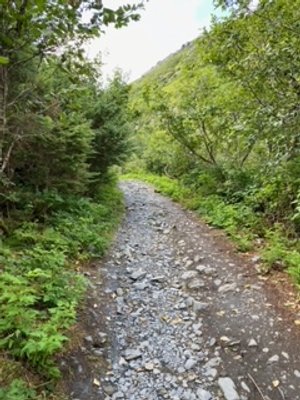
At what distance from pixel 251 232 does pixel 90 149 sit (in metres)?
4.13

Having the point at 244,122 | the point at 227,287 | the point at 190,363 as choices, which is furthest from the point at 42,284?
the point at 244,122

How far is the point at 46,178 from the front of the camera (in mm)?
6887

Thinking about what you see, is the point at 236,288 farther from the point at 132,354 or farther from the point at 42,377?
the point at 42,377

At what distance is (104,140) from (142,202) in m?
2.72

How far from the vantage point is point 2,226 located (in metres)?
5.57

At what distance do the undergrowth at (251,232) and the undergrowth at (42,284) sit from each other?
2638 mm

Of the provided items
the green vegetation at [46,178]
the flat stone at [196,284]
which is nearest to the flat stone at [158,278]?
the flat stone at [196,284]

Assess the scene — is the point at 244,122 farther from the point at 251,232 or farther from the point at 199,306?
the point at 199,306

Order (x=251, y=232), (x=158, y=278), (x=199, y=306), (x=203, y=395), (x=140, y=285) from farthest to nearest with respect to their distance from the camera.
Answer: (x=251, y=232), (x=158, y=278), (x=140, y=285), (x=199, y=306), (x=203, y=395)

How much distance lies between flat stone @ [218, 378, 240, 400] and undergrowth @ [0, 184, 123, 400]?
157 centimetres

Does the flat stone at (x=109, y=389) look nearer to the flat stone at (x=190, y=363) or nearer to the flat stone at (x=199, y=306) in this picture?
the flat stone at (x=190, y=363)

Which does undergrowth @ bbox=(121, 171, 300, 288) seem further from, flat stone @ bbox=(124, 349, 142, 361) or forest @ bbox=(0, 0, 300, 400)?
flat stone @ bbox=(124, 349, 142, 361)

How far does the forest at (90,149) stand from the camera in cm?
252

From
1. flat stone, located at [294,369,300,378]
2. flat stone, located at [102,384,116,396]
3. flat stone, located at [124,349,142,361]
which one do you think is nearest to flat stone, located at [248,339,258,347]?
flat stone, located at [294,369,300,378]
